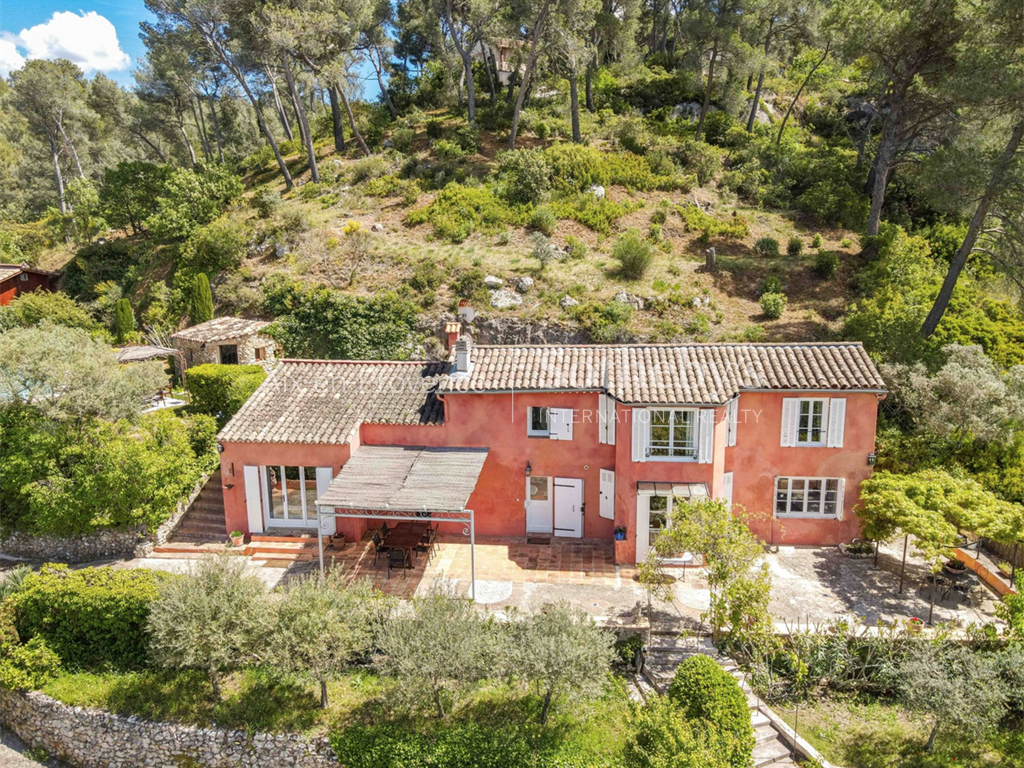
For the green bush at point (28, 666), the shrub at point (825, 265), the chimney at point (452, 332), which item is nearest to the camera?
the green bush at point (28, 666)

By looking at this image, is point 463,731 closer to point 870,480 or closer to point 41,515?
point 870,480

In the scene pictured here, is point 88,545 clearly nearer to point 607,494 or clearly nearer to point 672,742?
point 607,494

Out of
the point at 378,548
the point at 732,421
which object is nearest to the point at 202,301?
the point at 378,548

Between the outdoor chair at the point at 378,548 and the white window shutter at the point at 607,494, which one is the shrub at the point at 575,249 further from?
the outdoor chair at the point at 378,548

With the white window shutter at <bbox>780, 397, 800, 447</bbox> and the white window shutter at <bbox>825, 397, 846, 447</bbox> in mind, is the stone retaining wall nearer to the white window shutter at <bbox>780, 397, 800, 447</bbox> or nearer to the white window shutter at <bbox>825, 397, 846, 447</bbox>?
the white window shutter at <bbox>780, 397, 800, 447</bbox>

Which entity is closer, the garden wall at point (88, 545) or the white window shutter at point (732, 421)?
the white window shutter at point (732, 421)

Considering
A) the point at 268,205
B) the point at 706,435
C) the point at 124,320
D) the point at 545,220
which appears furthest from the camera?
the point at 268,205

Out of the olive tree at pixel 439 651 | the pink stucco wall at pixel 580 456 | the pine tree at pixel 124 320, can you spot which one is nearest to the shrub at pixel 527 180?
the pine tree at pixel 124 320
